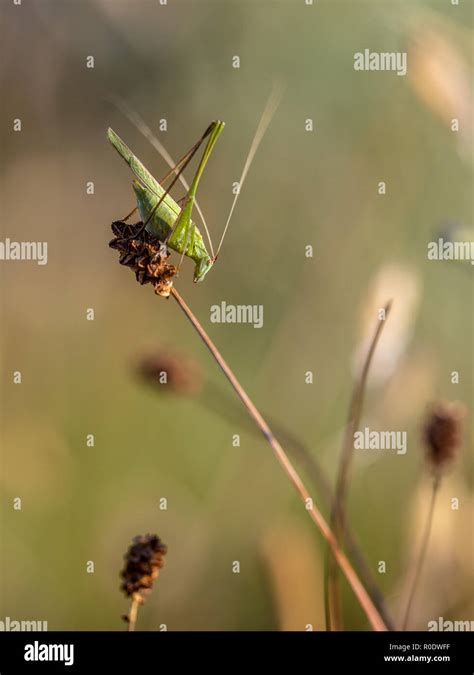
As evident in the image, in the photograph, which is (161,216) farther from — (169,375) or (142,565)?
(142,565)

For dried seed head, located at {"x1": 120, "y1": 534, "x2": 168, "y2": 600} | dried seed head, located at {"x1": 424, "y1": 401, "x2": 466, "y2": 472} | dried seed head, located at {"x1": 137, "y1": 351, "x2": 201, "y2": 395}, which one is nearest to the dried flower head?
dried seed head, located at {"x1": 137, "y1": 351, "x2": 201, "y2": 395}

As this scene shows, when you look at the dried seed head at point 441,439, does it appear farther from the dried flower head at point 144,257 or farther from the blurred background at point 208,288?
the blurred background at point 208,288

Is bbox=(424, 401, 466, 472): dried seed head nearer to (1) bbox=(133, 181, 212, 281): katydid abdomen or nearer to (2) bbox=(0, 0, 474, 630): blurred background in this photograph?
(1) bbox=(133, 181, 212, 281): katydid abdomen

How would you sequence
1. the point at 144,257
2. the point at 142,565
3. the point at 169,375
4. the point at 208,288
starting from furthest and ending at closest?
the point at 208,288 → the point at 169,375 → the point at 144,257 → the point at 142,565

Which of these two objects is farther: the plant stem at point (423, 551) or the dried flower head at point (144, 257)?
the dried flower head at point (144, 257)

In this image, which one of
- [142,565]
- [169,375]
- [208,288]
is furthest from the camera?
[208,288]

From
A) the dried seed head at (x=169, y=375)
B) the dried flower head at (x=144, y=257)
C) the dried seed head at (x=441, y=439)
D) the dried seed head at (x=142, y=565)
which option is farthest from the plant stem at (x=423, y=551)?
the dried flower head at (x=144, y=257)

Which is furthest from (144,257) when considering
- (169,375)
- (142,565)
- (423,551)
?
(423,551)

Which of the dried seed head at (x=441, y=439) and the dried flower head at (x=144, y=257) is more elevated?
the dried flower head at (x=144, y=257)
